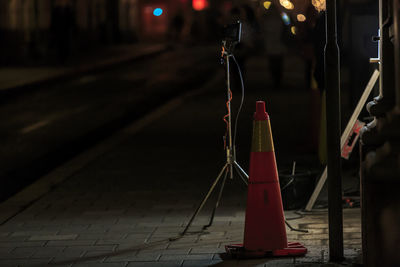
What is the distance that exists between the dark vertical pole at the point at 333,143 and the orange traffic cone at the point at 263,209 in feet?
1.11

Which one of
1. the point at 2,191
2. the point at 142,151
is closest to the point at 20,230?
the point at 2,191

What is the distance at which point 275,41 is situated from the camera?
22297mm

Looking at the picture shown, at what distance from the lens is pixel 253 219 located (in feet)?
21.9

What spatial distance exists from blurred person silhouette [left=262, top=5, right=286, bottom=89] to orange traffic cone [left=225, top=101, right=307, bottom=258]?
14.3m

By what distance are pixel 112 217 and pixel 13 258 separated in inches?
62.4

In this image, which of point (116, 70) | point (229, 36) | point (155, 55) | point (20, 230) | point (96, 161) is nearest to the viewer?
point (229, 36)

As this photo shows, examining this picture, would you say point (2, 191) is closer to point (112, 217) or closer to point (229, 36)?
point (112, 217)

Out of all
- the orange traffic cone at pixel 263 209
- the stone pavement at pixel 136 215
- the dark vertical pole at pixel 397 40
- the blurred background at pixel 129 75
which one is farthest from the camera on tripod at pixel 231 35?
the dark vertical pole at pixel 397 40

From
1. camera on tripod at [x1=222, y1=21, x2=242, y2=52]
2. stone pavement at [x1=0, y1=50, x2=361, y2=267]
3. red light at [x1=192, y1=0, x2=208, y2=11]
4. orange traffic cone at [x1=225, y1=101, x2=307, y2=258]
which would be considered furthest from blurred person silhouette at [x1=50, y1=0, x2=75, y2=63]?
red light at [x1=192, y1=0, x2=208, y2=11]

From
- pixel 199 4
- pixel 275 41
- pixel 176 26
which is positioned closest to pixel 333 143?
pixel 275 41

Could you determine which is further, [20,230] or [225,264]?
[20,230]

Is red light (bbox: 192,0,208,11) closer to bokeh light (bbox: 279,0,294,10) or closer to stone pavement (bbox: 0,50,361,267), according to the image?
bokeh light (bbox: 279,0,294,10)

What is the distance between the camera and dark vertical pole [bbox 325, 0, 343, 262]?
6.39 metres

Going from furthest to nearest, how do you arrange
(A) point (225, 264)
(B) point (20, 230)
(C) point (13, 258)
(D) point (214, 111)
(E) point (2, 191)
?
(D) point (214, 111) → (E) point (2, 191) → (B) point (20, 230) → (C) point (13, 258) → (A) point (225, 264)
